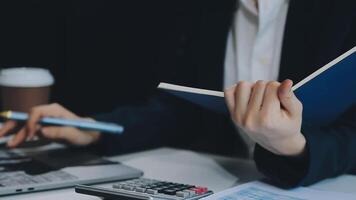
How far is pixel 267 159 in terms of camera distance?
723mm

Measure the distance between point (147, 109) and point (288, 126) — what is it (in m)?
0.49

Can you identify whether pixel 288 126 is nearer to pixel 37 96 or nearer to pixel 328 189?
pixel 328 189

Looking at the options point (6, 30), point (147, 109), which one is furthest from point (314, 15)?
point (6, 30)

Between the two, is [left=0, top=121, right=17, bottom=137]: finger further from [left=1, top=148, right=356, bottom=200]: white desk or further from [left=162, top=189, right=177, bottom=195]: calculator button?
[left=162, top=189, right=177, bottom=195]: calculator button

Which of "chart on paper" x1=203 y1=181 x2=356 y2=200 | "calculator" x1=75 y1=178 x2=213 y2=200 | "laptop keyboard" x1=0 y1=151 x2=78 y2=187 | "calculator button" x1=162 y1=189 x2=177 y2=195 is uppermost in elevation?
"calculator button" x1=162 y1=189 x2=177 y2=195

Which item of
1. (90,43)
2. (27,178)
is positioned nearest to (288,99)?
(27,178)

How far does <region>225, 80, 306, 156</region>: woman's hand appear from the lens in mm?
612

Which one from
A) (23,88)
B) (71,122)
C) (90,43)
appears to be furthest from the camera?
(90,43)

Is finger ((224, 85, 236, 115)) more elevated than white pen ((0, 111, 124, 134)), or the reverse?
finger ((224, 85, 236, 115))

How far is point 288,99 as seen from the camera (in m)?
0.60

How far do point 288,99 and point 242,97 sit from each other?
0.20 ft

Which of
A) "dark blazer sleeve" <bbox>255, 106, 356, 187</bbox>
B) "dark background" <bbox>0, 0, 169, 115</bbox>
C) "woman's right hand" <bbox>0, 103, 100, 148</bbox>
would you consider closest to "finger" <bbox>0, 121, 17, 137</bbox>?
"woman's right hand" <bbox>0, 103, 100, 148</bbox>

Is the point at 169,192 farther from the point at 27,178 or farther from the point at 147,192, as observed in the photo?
the point at 27,178

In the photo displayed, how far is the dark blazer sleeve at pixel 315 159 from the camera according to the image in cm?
69
